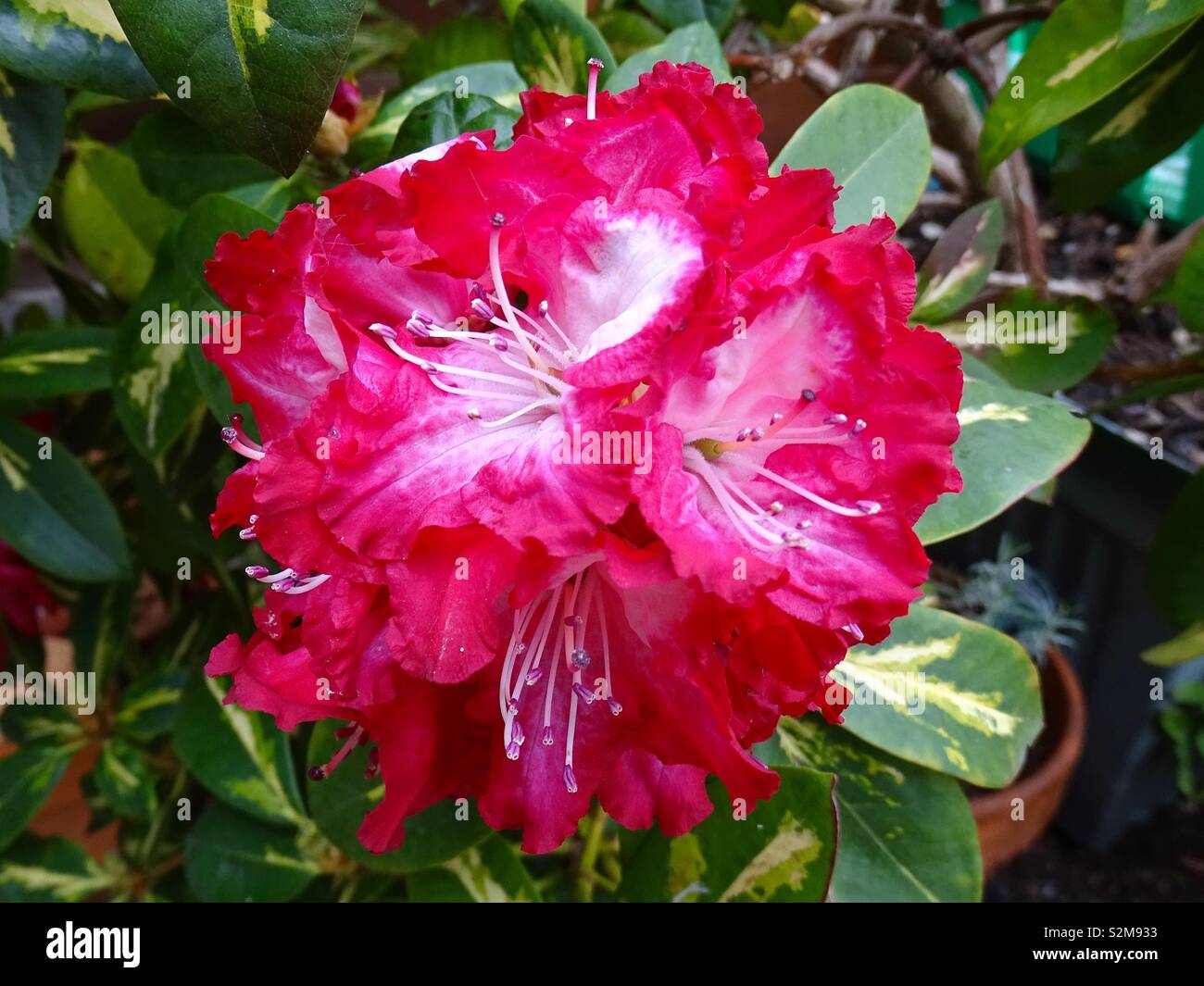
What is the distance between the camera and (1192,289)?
72 centimetres

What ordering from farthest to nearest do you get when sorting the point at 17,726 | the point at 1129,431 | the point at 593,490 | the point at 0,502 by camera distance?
the point at 1129,431, the point at 17,726, the point at 0,502, the point at 593,490

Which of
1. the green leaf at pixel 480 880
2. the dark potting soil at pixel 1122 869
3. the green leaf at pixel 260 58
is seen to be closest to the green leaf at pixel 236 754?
the green leaf at pixel 480 880

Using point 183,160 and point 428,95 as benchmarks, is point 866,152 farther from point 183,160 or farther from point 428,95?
point 183,160

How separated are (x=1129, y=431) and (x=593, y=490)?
41.3 inches

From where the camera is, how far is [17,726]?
0.92 metres

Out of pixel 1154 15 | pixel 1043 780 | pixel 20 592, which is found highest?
pixel 1154 15

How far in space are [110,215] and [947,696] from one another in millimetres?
746

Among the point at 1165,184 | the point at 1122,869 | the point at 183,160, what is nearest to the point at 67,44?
the point at 183,160

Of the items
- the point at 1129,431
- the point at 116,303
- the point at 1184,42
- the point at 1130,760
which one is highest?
the point at 1184,42

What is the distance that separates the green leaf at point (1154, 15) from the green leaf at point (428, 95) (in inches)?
13.9

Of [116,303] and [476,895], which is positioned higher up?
[116,303]
